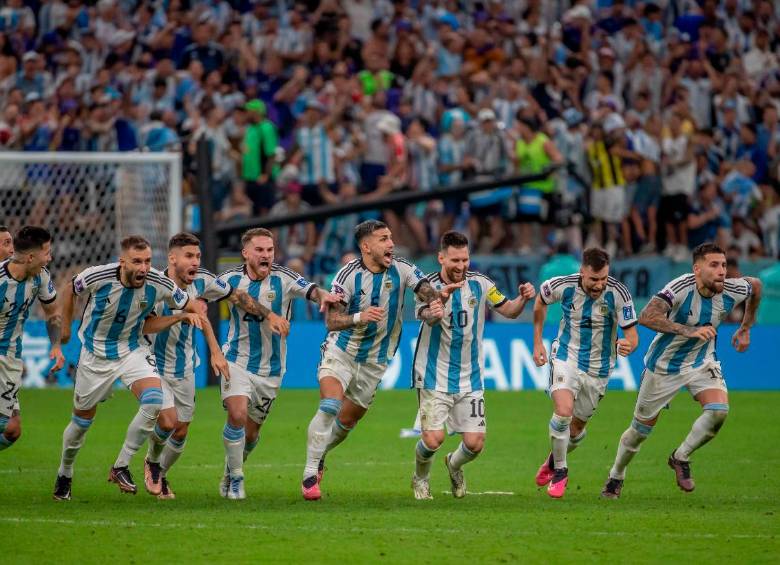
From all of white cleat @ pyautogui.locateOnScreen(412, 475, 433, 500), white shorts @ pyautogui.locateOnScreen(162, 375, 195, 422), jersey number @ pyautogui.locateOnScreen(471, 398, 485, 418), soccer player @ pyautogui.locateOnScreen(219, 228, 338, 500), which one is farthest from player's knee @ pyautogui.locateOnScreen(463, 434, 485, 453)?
white shorts @ pyautogui.locateOnScreen(162, 375, 195, 422)

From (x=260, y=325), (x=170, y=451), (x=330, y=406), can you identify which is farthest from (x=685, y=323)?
(x=170, y=451)

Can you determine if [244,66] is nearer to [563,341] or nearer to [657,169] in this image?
[657,169]

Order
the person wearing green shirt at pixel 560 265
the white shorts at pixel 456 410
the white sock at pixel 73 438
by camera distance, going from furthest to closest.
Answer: the person wearing green shirt at pixel 560 265 → the white shorts at pixel 456 410 → the white sock at pixel 73 438

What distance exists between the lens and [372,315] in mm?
11555

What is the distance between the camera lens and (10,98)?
72.9 ft

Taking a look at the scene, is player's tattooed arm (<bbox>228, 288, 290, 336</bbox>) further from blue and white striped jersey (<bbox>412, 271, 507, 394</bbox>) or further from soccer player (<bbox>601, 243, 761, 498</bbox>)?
soccer player (<bbox>601, 243, 761, 498</bbox>)

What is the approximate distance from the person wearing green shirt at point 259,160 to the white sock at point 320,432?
10.9m

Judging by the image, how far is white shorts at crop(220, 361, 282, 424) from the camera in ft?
39.1

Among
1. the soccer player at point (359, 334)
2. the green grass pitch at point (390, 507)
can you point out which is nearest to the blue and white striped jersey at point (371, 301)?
the soccer player at point (359, 334)

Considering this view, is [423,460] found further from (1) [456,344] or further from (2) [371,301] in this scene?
(2) [371,301]

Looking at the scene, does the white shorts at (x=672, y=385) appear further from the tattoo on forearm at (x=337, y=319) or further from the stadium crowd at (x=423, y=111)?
the stadium crowd at (x=423, y=111)

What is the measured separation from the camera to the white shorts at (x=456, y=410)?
11.9m

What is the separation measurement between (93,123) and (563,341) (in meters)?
11.8

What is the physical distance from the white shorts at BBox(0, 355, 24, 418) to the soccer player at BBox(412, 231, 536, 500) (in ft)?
10.7
